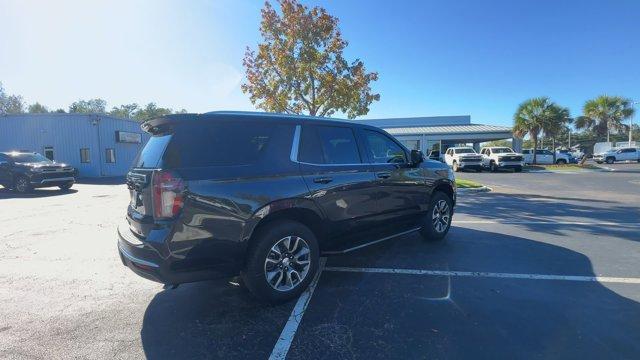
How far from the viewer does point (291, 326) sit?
10.3 ft

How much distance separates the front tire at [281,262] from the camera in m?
3.36

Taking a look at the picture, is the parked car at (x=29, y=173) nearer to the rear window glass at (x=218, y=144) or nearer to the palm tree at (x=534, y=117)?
the rear window glass at (x=218, y=144)

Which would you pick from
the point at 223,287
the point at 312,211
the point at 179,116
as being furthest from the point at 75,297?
the point at 312,211

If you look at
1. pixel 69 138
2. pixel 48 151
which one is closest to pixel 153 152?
pixel 69 138

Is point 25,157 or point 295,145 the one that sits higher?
point 25,157

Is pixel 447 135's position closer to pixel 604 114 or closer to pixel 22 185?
pixel 604 114

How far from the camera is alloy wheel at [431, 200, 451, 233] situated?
5.76 metres

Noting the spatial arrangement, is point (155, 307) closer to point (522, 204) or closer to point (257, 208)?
point (257, 208)

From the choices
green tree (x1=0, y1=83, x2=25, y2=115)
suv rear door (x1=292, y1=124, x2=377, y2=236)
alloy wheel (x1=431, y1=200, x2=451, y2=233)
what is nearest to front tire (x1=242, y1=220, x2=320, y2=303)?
suv rear door (x1=292, y1=124, x2=377, y2=236)

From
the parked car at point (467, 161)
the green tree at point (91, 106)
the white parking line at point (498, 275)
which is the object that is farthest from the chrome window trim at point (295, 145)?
the green tree at point (91, 106)

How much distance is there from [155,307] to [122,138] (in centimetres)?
2691

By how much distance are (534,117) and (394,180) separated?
31.1 m

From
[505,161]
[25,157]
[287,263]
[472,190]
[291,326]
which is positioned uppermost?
[25,157]

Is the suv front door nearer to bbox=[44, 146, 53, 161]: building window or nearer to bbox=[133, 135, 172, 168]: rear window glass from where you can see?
bbox=[133, 135, 172, 168]: rear window glass
